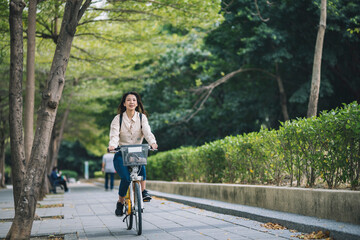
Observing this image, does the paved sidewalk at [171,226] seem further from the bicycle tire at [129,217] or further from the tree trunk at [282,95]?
the tree trunk at [282,95]

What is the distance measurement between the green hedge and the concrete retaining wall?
439 millimetres

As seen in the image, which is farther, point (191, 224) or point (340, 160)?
point (191, 224)

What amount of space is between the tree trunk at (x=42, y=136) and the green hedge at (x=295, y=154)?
3.98 metres

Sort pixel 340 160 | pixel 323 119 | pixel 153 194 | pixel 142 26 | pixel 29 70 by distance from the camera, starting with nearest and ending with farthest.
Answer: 1. pixel 340 160
2. pixel 323 119
3. pixel 29 70
4. pixel 153 194
5. pixel 142 26

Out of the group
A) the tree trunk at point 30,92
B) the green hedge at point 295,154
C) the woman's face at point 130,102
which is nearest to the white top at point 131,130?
the woman's face at point 130,102

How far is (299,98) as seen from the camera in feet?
55.1

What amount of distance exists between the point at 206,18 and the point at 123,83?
41.2ft

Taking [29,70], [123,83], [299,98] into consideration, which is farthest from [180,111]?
[29,70]

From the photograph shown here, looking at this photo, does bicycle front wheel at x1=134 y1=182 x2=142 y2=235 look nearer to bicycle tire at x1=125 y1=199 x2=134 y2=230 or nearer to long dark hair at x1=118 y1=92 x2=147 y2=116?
bicycle tire at x1=125 y1=199 x2=134 y2=230

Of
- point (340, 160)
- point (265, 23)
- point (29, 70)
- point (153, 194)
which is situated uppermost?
point (265, 23)

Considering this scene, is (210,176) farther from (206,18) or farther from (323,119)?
(323,119)

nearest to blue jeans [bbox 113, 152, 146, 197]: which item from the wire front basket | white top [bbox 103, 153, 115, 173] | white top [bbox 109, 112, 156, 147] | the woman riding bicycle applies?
the woman riding bicycle

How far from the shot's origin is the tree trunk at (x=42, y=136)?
535 cm

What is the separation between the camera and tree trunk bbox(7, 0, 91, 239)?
5.35 meters
